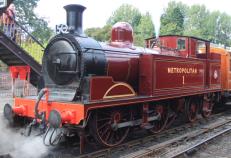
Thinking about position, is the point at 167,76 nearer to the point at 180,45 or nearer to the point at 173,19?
Answer: the point at 180,45

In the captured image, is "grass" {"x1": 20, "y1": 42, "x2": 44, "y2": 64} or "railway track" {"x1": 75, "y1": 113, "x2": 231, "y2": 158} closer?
"railway track" {"x1": 75, "y1": 113, "x2": 231, "y2": 158}

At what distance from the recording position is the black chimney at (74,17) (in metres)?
7.47

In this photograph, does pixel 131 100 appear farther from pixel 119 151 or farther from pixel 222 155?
pixel 222 155

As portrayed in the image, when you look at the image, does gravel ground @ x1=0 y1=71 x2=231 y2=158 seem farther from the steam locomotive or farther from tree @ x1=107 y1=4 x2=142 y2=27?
tree @ x1=107 y1=4 x2=142 y2=27

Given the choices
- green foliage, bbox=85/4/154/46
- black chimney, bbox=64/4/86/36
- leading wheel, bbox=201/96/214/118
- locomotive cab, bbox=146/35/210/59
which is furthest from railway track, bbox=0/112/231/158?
green foliage, bbox=85/4/154/46

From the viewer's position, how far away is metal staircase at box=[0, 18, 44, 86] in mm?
10469

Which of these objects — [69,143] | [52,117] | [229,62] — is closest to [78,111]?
[52,117]

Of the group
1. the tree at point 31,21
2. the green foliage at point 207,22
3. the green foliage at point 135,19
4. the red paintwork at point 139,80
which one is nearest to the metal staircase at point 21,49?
the red paintwork at point 139,80

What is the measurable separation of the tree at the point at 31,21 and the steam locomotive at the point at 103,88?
30.6 metres

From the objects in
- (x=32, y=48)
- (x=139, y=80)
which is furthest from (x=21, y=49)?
(x=139, y=80)

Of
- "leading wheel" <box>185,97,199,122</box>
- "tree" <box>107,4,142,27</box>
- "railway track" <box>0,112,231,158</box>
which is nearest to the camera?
"railway track" <box>0,112,231,158</box>

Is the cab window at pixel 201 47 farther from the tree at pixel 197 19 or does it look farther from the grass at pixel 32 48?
the tree at pixel 197 19

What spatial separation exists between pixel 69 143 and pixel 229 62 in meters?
8.83

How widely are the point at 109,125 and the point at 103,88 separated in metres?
0.95
